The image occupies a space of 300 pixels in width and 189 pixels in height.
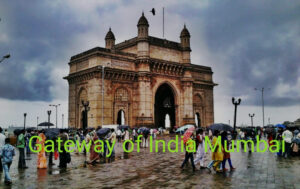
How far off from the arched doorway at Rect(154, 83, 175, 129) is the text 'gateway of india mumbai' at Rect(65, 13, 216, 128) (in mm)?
233

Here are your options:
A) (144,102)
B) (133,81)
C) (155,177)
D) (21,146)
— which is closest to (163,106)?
(144,102)

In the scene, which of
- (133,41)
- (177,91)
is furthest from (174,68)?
(133,41)

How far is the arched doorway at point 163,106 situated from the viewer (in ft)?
167

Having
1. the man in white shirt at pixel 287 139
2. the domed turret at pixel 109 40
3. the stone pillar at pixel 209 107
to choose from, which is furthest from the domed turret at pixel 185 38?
the man in white shirt at pixel 287 139

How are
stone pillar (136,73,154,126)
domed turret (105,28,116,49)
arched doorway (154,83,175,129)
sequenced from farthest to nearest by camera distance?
arched doorway (154,83,175,129)
domed turret (105,28,116,49)
stone pillar (136,73,154,126)

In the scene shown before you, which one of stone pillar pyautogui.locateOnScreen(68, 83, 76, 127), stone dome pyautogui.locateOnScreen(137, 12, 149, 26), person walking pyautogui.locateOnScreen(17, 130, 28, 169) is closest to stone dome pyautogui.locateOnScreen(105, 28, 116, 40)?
stone dome pyautogui.locateOnScreen(137, 12, 149, 26)

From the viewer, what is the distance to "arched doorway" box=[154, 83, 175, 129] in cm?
5088

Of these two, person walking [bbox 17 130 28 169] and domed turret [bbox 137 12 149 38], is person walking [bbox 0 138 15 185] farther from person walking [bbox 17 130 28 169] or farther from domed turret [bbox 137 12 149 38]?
domed turret [bbox 137 12 149 38]

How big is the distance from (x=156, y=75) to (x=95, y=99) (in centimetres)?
1057

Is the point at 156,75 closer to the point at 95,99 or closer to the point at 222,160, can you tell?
the point at 95,99

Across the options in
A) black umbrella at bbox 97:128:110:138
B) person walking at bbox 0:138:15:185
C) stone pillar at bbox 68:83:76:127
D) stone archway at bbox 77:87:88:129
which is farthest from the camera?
Result: stone pillar at bbox 68:83:76:127

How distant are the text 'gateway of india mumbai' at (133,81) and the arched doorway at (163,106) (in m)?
0.23

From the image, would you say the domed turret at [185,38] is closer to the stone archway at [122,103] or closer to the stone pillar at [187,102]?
the stone pillar at [187,102]

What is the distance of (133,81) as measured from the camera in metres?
41.9
